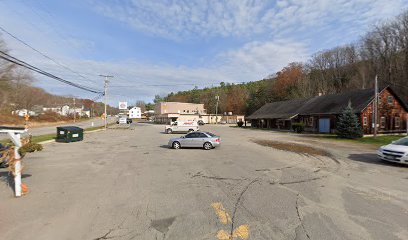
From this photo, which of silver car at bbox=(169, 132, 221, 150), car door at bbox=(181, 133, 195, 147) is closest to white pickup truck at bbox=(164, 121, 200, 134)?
silver car at bbox=(169, 132, 221, 150)

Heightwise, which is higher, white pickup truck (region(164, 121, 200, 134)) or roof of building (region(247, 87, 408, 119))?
roof of building (region(247, 87, 408, 119))

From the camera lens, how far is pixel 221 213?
638 centimetres

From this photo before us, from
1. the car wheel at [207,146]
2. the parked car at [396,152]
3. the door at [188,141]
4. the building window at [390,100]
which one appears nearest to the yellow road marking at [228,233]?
the parked car at [396,152]

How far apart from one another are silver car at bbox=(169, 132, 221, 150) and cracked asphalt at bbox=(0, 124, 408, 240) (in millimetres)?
6613

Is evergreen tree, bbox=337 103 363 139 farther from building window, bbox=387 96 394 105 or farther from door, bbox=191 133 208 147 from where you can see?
door, bbox=191 133 208 147

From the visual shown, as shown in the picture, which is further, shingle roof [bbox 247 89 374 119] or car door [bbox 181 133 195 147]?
shingle roof [bbox 247 89 374 119]

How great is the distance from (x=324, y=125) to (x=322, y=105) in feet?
13.5

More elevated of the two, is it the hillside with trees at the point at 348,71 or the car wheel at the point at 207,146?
the hillside with trees at the point at 348,71

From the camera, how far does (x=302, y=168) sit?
484 inches

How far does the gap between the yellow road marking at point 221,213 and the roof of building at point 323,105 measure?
3350 centimetres

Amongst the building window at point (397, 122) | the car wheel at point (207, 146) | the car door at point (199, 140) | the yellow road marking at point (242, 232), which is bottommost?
the yellow road marking at point (242, 232)

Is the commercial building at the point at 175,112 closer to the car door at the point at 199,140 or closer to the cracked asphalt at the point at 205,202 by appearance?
the car door at the point at 199,140

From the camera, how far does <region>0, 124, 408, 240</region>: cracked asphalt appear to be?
5430 mm

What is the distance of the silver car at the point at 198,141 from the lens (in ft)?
64.2
